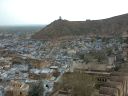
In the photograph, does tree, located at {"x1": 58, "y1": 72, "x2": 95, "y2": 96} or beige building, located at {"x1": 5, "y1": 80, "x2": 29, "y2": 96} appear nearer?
tree, located at {"x1": 58, "y1": 72, "x2": 95, "y2": 96}

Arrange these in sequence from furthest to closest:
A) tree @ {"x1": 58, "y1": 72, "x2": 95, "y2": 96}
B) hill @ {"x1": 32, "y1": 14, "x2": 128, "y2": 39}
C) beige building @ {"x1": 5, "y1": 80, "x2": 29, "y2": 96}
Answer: hill @ {"x1": 32, "y1": 14, "x2": 128, "y2": 39} → beige building @ {"x1": 5, "y1": 80, "x2": 29, "y2": 96} → tree @ {"x1": 58, "y1": 72, "x2": 95, "y2": 96}

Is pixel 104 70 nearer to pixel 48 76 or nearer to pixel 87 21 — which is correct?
pixel 48 76

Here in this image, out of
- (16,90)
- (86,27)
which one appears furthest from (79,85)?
(86,27)

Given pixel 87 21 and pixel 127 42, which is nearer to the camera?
pixel 127 42

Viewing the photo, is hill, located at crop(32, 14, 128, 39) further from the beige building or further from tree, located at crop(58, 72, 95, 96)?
tree, located at crop(58, 72, 95, 96)

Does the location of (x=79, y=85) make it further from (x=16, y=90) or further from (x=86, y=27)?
(x=86, y=27)

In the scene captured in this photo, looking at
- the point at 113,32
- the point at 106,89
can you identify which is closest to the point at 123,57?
Answer: the point at 106,89

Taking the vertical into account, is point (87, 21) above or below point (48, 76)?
above

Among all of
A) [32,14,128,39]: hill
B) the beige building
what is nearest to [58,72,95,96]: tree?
the beige building

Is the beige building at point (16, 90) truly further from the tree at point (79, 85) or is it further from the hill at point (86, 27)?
the hill at point (86, 27)
